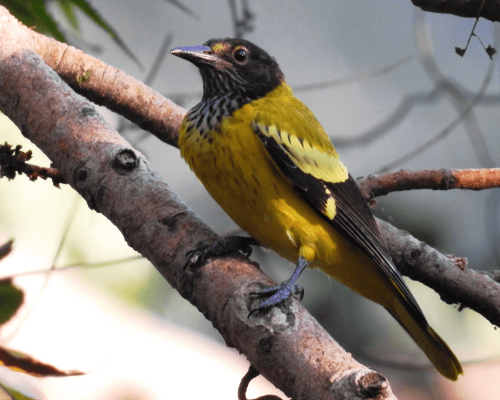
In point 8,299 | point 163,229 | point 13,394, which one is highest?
point 163,229

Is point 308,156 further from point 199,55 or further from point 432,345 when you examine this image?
point 432,345

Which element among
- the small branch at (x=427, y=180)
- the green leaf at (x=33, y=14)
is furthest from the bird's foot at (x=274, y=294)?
the green leaf at (x=33, y=14)

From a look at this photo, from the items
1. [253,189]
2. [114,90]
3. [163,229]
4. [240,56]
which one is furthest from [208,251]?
[114,90]

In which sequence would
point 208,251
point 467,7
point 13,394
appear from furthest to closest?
point 467,7
point 208,251
point 13,394

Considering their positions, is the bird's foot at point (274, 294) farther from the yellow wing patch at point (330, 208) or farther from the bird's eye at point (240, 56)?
the bird's eye at point (240, 56)

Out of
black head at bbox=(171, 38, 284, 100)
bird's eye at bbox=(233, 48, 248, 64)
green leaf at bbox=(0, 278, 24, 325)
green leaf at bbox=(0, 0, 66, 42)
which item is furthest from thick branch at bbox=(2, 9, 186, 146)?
green leaf at bbox=(0, 278, 24, 325)

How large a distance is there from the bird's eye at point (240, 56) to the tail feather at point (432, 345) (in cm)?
100

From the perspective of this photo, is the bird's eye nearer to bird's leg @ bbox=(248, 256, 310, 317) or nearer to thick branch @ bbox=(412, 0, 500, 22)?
thick branch @ bbox=(412, 0, 500, 22)

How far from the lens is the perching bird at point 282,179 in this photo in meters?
1.40

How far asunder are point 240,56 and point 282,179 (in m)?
0.57

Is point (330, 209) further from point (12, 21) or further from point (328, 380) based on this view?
point (12, 21)

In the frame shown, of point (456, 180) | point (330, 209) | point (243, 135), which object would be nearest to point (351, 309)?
point (456, 180)

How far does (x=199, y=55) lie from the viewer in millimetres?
1713

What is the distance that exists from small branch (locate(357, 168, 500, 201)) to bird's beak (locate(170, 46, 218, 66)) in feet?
2.36
